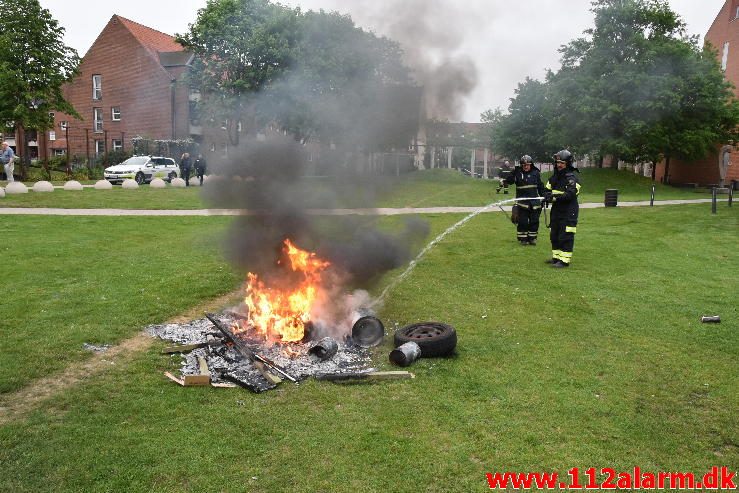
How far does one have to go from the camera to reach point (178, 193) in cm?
2436

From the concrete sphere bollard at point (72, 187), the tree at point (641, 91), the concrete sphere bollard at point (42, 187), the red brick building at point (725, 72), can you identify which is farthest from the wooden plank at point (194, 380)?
the red brick building at point (725, 72)

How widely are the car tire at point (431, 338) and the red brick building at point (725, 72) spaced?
4144 cm

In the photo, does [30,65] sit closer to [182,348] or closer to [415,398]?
[182,348]

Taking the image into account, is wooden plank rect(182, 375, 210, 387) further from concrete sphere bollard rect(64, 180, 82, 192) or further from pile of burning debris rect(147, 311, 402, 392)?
concrete sphere bollard rect(64, 180, 82, 192)

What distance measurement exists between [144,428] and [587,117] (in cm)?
3668

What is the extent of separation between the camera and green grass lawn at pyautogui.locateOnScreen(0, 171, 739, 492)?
4.04m

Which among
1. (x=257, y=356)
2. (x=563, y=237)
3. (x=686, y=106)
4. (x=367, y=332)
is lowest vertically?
(x=257, y=356)

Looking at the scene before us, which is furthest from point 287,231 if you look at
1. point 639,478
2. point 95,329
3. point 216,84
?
point 216,84

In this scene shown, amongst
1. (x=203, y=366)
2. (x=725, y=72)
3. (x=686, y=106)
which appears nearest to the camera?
(x=203, y=366)

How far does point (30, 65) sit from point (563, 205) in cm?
3375

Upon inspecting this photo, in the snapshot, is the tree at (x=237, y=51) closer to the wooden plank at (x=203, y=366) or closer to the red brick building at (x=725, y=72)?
the wooden plank at (x=203, y=366)

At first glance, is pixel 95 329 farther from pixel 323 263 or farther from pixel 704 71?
pixel 704 71

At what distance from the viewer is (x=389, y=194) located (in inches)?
348

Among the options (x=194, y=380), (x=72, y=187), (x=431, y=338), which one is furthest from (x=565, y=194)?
(x=72, y=187)
